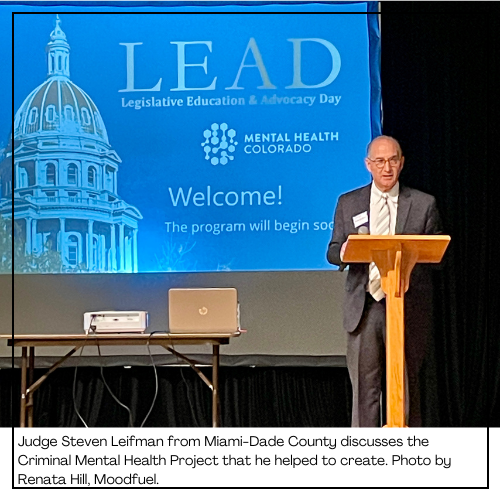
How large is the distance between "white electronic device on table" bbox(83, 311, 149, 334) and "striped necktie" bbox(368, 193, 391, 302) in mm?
1158

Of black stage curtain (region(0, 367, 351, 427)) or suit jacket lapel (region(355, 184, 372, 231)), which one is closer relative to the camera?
suit jacket lapel (region(355, 184, 372, 231))

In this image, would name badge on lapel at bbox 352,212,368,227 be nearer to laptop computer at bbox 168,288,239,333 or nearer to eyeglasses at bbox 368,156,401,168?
eyeglasses at bbox 368,156,401,168

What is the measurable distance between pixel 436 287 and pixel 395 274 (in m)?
1.98

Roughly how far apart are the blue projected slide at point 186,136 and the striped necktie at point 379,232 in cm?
94

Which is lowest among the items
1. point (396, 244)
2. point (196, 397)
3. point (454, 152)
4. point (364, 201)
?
point (196, 397)

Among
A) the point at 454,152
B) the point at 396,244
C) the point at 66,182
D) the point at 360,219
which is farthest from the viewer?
the point at 454,152

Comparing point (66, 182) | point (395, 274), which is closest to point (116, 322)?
point (66, 182)

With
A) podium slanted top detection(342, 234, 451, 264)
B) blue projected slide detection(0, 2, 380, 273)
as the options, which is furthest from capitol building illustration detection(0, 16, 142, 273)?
podium slanted top detection(342, 234, 451, 264)

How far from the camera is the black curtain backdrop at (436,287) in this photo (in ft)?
17.7

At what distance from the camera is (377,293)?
425 cm

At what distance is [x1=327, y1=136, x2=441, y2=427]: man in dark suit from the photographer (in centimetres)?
417

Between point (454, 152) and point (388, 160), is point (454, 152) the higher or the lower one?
the higher one

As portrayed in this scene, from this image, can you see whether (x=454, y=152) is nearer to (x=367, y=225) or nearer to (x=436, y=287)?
(x=436, y=287)
